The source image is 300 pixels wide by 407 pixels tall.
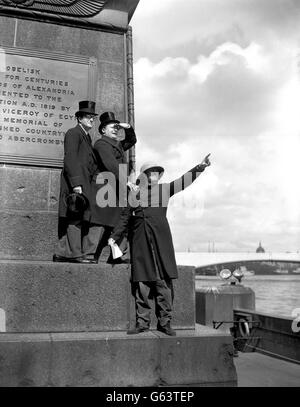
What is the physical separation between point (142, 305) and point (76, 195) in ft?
4.84

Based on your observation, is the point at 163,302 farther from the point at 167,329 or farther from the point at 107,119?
the point at 107,119

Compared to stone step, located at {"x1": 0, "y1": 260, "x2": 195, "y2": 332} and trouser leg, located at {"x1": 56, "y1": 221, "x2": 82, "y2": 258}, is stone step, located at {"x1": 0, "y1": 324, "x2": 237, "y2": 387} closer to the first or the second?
stone step, located at {"x1": 0, "y1": 260, "x2": 195, "y2": 332}

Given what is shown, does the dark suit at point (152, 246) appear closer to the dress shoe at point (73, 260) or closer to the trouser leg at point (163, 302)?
the trouser leg at point (163, 302)

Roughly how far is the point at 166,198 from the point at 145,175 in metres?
0.39

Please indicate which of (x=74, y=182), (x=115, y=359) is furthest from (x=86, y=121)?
(x=115, y=359)

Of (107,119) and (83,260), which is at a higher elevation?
(107,119)

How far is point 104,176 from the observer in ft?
18.9

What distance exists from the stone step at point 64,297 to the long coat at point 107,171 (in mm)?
712

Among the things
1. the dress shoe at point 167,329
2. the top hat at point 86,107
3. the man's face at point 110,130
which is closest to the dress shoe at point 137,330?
the dress shoe at point 167,329
